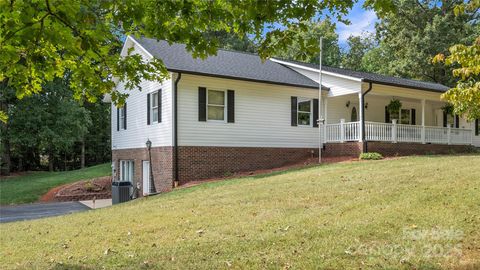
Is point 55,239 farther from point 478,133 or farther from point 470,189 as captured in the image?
point 478,133

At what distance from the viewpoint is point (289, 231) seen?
6.29 m

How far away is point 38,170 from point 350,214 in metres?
35.6

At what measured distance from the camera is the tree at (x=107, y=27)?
3373 mm

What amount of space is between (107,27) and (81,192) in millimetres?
17130

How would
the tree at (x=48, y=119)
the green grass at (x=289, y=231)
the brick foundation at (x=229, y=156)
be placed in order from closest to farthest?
1. the green grass at (x=289, y=231)
2. the brick foundation at (x=229, y=156)
3. the tree at (x=48, y=119)

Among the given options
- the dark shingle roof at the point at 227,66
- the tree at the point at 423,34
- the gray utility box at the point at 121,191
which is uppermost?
the tree at the point at 423,34

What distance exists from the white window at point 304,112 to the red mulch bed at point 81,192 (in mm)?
9799

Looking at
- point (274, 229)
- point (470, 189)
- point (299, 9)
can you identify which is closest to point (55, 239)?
point (274, 229)

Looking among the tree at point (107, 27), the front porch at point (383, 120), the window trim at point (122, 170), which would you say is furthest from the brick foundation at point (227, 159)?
the tree at point (107, 27)

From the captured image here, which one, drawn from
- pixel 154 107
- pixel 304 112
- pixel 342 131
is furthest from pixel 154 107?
pixel 342 131

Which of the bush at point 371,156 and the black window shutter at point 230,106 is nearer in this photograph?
the bush at point 371,156

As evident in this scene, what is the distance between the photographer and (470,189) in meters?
8.01

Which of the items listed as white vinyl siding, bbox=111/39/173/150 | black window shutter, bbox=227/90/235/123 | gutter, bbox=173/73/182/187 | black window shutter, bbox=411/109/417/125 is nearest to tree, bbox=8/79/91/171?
white vinyl siding, bbox=111/39/173/150

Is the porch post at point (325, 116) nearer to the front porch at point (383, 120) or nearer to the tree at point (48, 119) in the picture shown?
the front porch at point (383, 120)
